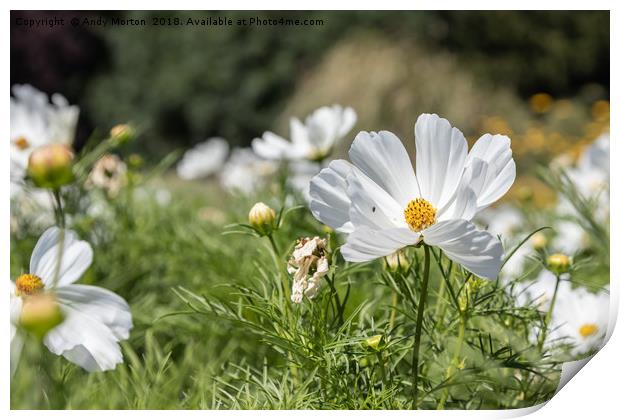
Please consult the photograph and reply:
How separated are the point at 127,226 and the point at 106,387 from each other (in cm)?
33

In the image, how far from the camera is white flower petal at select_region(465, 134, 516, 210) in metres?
0.32

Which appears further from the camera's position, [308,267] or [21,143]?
[21,143]

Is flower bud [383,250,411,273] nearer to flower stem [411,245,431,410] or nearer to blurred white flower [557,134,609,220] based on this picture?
flower stem [411,245,431,410]

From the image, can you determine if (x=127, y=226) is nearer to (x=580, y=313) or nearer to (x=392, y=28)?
(x=580, y=313)

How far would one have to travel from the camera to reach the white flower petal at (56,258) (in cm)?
39

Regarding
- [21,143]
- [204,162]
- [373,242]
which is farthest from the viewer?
[204,162]

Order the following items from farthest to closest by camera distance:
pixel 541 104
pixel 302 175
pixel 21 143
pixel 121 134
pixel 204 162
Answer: pixel 541 104
pixel 204 162
pixel 302 175
pixel 21 143
pixel 121 134

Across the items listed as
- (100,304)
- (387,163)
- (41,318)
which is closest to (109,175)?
(100,304)

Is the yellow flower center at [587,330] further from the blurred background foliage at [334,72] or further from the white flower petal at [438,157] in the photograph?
the blurred background foliage at [334,72]

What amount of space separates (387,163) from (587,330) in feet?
0.67

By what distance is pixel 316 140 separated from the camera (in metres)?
0.69

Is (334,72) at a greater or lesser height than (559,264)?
greater

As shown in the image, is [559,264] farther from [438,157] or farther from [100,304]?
[100,304]
